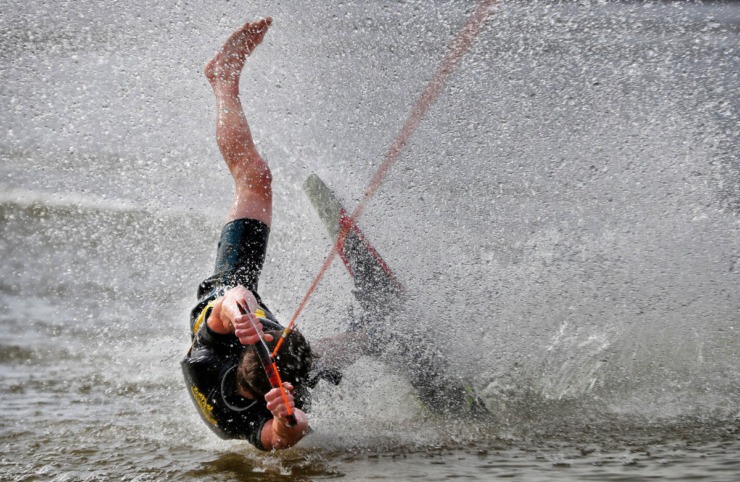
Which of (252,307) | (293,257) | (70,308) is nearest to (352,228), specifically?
(293,257)

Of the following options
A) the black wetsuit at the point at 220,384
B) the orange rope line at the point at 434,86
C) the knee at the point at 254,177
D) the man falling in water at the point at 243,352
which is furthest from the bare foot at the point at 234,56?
the black wetsuit at the point at 220,384

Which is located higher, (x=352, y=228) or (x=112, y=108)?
(x=112, y=108)

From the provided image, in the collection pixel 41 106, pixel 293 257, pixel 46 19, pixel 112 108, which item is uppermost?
pixel 46 19

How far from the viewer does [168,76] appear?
6.11m

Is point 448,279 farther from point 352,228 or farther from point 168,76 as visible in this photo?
point 168,76

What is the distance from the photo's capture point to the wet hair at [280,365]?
9.70 feet

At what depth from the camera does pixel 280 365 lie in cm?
299

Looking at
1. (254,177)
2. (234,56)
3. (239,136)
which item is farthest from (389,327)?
(234,56)

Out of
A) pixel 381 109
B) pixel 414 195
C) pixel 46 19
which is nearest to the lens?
pixel 414 195

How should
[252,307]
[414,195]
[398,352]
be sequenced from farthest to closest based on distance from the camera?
[414,195]
[398,352]
[252,307]

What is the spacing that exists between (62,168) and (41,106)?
93 cm

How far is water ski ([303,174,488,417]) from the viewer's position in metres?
3.52

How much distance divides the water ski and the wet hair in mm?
679

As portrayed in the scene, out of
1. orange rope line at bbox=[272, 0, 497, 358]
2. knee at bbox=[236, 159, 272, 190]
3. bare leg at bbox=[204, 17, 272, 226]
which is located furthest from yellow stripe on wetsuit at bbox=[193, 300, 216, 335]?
orange rope line at bbox=[272, 0, 497, 358]
